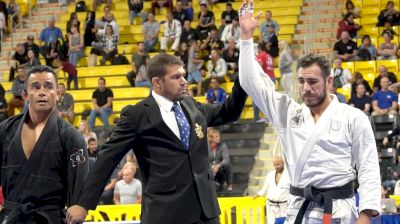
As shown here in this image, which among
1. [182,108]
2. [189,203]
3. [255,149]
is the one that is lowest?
[255,149]

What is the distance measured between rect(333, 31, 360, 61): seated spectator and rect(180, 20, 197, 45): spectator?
12.5 ft

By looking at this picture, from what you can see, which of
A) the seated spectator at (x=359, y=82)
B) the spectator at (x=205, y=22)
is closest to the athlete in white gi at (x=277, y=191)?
the seated spectator at (x=359, y=82)

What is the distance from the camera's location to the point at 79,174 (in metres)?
7.57

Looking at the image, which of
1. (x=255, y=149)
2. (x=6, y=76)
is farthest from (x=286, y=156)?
(x=6, y=76)

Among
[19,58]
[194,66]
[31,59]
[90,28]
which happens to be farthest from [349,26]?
[19,58]

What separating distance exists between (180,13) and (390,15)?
5503 mm

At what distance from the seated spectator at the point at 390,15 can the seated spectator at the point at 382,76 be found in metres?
3.09

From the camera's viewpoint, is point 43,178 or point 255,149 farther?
point 255,149

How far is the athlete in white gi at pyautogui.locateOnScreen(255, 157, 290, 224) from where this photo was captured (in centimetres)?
1423

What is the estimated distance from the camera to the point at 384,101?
19.8 meters

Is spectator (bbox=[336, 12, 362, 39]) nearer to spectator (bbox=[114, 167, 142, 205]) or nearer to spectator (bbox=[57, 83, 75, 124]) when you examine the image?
spectator (bbox=[57, 83, 75, 124])

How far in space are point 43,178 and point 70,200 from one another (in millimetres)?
272

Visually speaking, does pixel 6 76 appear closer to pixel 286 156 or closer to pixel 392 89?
pixel 392 89

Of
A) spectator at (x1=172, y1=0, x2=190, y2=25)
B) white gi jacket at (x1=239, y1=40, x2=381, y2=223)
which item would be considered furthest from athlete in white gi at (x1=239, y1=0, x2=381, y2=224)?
spectator at (x1=172, y1=0, x2=190, y2=25)
